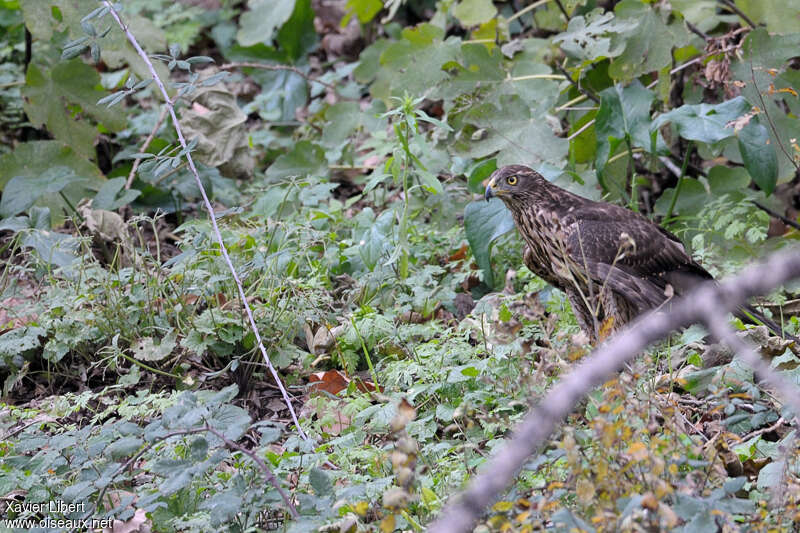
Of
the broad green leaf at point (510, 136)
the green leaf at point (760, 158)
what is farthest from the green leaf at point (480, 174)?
the green leaf at point (760, 158)

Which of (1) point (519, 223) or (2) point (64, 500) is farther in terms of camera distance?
(1) point (519, 223)

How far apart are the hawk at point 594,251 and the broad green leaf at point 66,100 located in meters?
2.70

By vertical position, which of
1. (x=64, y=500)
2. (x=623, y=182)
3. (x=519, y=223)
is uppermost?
(x=64, y=500)

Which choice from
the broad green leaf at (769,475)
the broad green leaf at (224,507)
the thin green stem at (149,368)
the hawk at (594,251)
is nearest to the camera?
the broad green leaf at (224,507)

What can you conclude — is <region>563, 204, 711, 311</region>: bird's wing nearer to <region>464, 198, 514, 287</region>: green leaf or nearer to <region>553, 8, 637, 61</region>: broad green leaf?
<region>464, 198, 514, 287</region>: green leaf

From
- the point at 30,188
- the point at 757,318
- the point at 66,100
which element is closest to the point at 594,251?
the point at 757,318

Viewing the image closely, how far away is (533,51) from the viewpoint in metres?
5.38

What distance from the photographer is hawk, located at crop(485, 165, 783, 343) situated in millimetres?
3625

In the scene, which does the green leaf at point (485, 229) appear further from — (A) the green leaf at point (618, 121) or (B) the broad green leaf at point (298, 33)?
(B) the broad green leaf at point (298, 33)

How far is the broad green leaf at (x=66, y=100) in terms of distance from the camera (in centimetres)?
535

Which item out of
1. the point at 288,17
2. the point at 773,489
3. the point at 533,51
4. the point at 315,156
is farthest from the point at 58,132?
the point at 773,489

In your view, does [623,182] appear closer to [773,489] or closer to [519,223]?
[519,223]

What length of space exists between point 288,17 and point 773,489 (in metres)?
5.24

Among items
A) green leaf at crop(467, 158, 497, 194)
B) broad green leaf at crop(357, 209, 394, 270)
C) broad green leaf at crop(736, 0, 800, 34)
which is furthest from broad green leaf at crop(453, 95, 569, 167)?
broad green leaf at crop(736, 0, 800, 34)
